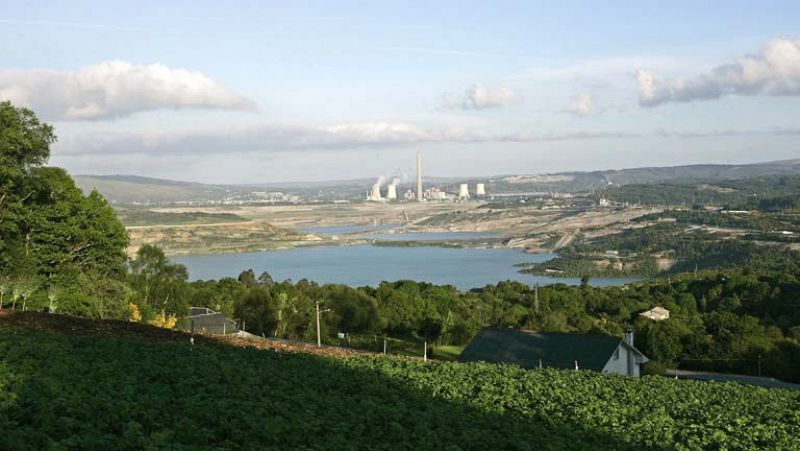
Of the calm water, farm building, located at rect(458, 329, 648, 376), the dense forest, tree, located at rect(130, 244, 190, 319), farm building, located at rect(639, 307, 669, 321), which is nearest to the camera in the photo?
farm building, located at rect(458, 329, 648, 376)

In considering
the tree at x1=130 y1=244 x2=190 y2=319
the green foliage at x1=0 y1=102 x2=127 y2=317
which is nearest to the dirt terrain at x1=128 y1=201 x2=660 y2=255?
the tree at x1=130 y1=244 x2=190 y2=319

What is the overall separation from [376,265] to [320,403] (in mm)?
86975

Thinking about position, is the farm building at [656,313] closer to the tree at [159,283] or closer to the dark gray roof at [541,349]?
the dark gray roof at [541,349]

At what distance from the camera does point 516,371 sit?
15.3m

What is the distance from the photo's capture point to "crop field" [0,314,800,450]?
273 inches

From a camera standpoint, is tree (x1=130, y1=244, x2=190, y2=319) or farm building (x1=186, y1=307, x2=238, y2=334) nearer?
farm building (x1=186, y1=307, x2=238, y2=334)

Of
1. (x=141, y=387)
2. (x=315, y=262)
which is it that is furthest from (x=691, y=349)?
(x=315, y=262)

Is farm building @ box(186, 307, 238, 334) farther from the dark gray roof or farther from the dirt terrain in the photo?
the dirt terrain

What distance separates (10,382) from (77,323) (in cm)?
811

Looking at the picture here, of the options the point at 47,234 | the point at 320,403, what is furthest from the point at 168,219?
the point at 320,403

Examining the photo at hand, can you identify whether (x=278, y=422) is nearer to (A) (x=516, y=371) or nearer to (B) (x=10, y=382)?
(B) (x=10, y=382)

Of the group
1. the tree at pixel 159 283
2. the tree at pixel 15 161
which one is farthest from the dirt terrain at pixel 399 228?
the tree at pixel 15 161

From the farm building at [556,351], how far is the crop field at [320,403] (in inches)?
272

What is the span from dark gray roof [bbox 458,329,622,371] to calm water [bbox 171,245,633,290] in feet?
153
